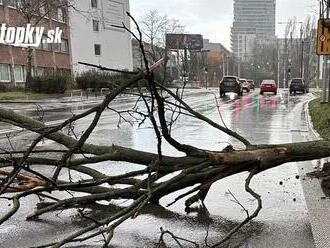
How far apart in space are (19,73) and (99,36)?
18342 millimetres

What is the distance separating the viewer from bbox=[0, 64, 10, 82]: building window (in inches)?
1537

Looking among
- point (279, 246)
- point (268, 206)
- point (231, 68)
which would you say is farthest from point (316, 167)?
point (231, 68)

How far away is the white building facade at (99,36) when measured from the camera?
5384 cm

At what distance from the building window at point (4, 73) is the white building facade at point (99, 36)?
12.0 meters

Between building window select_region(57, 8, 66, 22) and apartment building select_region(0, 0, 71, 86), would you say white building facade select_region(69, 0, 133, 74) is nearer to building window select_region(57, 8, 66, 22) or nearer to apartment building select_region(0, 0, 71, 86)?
apartment building select_region(0, 0, 71, 86)

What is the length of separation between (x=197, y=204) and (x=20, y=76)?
1553 inches

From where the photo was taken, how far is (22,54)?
4169cm

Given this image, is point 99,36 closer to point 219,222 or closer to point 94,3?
point 94,3

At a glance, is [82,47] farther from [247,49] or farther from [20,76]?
[247,49]

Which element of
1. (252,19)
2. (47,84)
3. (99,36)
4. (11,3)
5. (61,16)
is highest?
(252,19)
